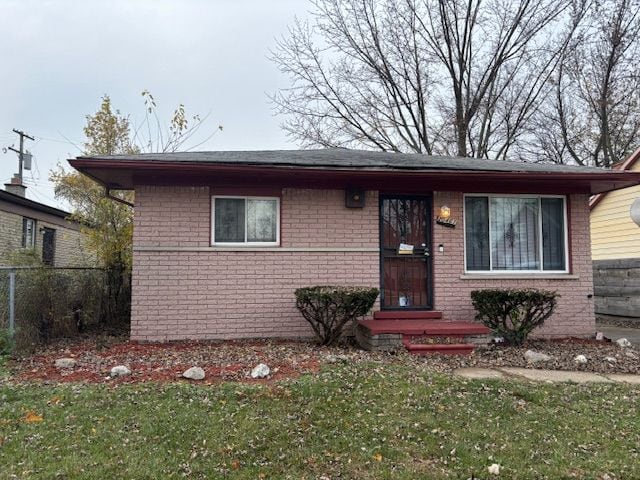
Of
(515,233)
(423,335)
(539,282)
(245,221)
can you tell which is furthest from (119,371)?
(539,282)

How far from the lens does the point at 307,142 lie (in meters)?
20.4

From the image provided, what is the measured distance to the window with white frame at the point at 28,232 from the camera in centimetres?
1631

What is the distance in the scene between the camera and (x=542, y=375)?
208 inches

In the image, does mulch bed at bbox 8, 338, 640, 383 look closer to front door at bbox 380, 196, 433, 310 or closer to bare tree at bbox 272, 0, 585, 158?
front door at bbox 380, 196, 433, 310

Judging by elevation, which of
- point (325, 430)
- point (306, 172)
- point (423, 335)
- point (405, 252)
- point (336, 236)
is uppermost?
point (306, 172)

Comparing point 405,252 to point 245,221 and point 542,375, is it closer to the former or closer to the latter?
point 245,221

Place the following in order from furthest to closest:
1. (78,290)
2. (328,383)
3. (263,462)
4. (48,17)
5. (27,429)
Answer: (48,17)
(78,290)
(328,383)
(27,429)
(263,462)

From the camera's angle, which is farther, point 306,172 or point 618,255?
point 618,255

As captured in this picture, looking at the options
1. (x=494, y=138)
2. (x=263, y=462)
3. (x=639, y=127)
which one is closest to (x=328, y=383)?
Result: (x=263, y=462)

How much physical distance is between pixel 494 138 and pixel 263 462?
2107 cm

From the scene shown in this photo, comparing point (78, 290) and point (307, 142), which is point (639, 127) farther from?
point (78, 290)

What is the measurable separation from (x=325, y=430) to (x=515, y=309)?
14.3 feet

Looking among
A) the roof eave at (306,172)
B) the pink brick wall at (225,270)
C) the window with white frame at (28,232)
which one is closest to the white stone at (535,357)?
the pink brick wall at (225,270)

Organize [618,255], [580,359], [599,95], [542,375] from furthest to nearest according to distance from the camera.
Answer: [599,95], [618,255], [580,359], [542,375]
